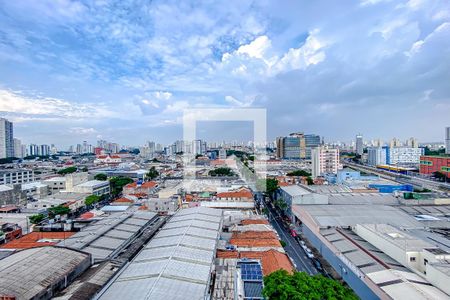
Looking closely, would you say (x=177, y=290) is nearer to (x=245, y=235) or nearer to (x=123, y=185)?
(x=245, y=235)

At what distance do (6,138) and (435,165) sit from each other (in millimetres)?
44150

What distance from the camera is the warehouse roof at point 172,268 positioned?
4.09 metres

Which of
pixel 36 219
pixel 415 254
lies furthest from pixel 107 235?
pixel 415 254

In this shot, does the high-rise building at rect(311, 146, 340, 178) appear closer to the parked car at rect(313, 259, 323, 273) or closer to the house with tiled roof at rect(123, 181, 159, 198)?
the house with tiled roof at rect(123, 181, 159, 198)

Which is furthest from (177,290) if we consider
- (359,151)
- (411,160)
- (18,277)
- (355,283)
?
(359,151)

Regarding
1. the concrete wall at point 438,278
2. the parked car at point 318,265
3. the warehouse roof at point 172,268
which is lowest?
the parked car at point 318,265

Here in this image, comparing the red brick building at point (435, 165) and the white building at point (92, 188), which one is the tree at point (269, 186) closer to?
the white building at point (92, 188)

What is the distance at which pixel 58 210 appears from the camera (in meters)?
11.9

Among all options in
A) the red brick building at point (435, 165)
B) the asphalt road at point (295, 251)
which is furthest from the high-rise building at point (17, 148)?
the red brick building at point (435, 165)

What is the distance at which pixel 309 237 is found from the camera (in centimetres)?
938

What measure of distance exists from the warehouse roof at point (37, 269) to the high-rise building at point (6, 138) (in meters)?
35.3

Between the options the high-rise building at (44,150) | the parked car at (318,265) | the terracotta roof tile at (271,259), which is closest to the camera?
the terracotta roof tile at (271,259)

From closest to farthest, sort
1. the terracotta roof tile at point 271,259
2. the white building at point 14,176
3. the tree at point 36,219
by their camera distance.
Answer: the terracotta roof tile at point 271,259
the tree at point 36,219
the white building at point 14,176

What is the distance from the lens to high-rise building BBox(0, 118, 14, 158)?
33.8 m
